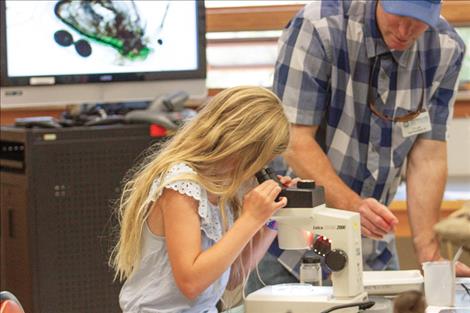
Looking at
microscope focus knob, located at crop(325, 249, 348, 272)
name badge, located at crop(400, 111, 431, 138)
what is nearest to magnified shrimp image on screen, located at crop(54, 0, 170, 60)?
name badge, located at crop(400, 111, 431, 138)

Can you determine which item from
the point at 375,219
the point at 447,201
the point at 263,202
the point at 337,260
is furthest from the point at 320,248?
the point at 447,201

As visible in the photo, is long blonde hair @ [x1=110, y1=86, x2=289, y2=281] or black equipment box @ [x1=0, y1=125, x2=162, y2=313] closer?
long blonde hair @ [x1=110, y1=86, x2=289, y2=281]

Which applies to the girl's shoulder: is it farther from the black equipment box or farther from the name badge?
the black equipment box

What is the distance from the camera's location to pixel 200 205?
2307 mm

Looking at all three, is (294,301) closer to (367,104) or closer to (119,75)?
(367,104)

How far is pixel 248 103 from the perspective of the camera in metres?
2.38

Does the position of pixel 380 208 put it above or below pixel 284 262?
above

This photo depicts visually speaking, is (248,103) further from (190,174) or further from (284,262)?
(284,262)

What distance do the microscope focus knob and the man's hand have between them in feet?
1.43

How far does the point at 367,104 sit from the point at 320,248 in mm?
921

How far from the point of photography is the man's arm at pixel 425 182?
10.1 ft

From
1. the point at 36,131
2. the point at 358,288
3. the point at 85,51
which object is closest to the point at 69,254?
the point at 36,131

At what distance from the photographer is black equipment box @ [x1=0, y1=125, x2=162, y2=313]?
3355mm

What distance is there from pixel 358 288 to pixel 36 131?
154 centimetres
